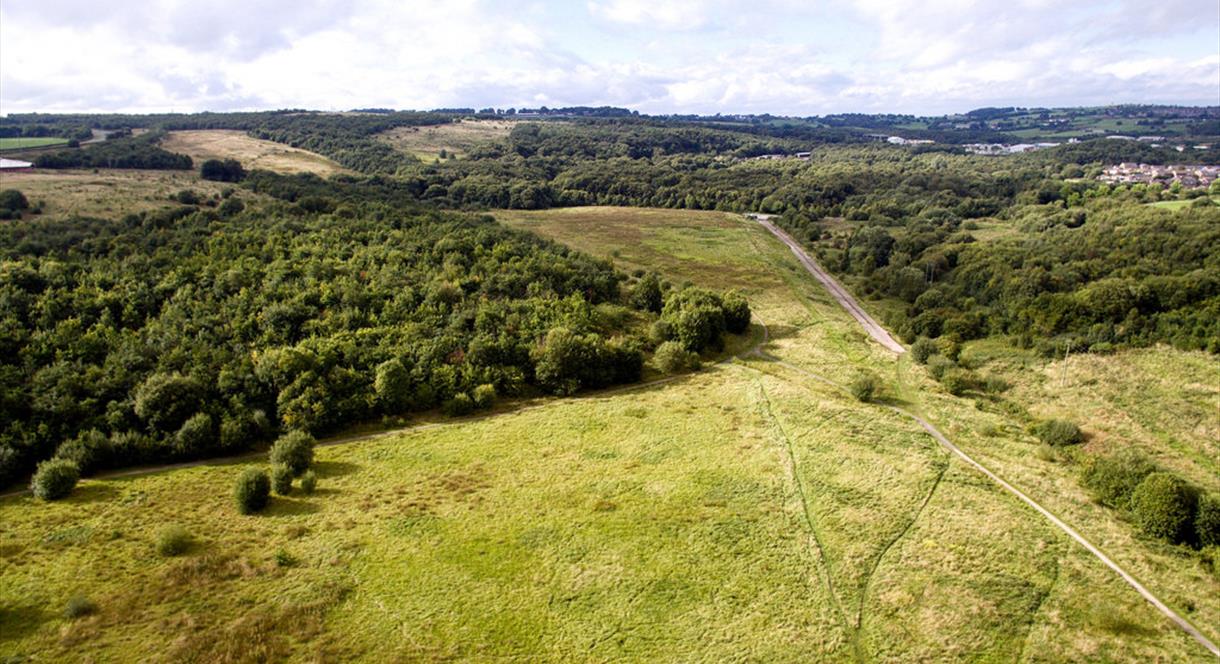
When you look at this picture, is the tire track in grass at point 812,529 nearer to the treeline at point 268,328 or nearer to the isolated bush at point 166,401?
the treeline at point 268,328

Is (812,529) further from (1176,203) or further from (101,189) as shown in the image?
(1176,203)

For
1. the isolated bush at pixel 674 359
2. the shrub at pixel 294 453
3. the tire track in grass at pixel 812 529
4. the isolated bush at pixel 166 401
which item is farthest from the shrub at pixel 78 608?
the isolated bush at pixel 674 359

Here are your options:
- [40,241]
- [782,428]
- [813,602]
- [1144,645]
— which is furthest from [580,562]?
[40,241]

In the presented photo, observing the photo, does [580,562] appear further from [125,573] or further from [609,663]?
[125,573]

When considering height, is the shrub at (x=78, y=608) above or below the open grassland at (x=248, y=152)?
below

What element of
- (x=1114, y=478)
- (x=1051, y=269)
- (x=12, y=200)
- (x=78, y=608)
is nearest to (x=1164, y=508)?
(x=1114, y=478)

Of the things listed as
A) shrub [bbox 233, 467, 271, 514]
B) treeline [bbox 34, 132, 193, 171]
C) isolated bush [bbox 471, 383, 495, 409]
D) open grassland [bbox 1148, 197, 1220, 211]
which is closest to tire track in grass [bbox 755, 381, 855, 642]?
isolated bush [bbox 471, 383, 495, 409]
